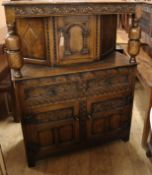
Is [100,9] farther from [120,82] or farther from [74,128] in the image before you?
[74,128]

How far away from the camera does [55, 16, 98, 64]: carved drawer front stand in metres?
1.50

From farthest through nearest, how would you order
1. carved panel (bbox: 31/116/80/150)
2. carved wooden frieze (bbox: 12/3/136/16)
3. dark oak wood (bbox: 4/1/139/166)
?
carved panel (bbox: 31/116/80/150), dark oak wood (bbox: 4/1/139/166), carved wooden frieze (bbox: 12/3/136/16)

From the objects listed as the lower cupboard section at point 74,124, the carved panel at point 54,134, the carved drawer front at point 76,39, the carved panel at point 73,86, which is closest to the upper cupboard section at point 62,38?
the carved drawer front at point 76,39

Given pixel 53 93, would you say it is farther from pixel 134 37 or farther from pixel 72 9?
pixel 134 37

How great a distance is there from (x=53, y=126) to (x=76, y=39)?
70 centimetres

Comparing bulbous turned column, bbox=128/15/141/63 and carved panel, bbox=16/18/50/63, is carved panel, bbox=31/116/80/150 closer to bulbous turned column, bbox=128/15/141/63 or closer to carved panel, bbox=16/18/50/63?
carved panel, bbox=16/18/50/63

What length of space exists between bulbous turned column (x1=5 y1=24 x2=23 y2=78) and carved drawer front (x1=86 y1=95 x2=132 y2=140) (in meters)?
0.61

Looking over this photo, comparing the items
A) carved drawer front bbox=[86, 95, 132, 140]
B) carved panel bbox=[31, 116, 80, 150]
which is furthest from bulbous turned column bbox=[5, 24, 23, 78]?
carved drawer front bbox=[86, 95, 132, 140]

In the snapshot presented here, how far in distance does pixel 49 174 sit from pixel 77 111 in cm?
58

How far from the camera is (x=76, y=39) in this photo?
1.56m

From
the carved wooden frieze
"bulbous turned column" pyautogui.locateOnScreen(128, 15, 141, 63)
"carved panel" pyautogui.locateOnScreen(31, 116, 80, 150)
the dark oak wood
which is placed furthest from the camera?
"carved panel" pyautogui.locateOnScreen(31, 116, 80, 150)

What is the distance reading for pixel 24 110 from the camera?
156 cm

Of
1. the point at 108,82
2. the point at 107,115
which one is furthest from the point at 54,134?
the point at 108,82

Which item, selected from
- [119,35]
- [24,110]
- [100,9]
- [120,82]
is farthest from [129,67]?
[119,35]
